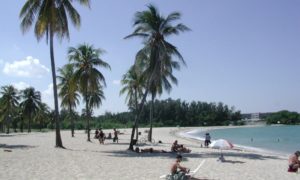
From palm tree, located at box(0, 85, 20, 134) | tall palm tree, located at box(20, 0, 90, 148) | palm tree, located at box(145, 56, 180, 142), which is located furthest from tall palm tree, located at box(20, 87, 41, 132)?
tall palm tree, located at box(20, 0, 90, 148)

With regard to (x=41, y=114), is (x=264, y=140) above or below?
below

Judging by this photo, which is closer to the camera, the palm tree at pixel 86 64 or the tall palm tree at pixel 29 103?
the palm tree at pixel 86 64

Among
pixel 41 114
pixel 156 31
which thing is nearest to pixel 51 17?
pixel 156 31

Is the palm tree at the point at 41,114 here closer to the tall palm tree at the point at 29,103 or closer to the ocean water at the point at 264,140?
the tall palm tree at the point at 29,103

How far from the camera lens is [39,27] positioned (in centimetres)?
2391

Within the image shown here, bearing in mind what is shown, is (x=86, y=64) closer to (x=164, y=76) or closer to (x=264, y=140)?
(x=164, y=76)

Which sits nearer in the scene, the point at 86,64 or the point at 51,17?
the point at 51,17

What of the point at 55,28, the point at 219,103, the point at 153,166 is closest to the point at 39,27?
the point at 55,28

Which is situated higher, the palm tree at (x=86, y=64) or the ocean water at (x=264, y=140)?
the palm tree at (x=86, y=64)

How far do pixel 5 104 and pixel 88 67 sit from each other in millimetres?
41908

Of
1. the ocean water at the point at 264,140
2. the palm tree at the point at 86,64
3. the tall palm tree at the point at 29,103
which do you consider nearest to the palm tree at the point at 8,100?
the tall palm tree at the point at 29,103

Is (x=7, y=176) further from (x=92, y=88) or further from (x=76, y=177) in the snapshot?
(x=92, y=88)

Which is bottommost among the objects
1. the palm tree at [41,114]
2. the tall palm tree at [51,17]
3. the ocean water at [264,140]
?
the ocean water at [264,140]

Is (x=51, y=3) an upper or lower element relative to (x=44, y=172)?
upper
